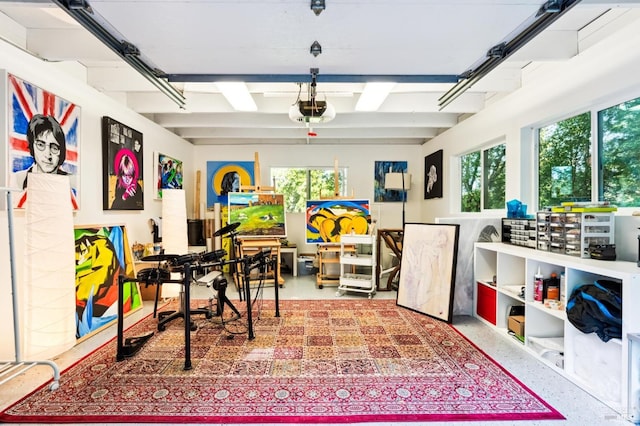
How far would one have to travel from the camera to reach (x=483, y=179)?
14.0 feet

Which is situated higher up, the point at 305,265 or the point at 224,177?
the point at 224,177

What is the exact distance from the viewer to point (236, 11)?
167 centimetres

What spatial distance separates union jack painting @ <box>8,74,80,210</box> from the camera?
236 centimetres

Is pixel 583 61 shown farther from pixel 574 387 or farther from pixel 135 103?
pixel 135 103

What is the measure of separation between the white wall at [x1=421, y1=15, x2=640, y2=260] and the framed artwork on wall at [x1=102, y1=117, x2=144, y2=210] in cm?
459

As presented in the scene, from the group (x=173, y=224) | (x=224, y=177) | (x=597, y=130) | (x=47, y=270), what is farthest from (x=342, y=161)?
(x=47, y=270)

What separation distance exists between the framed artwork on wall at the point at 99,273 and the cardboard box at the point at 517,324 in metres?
3.94

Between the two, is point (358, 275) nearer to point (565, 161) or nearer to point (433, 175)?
point (433, 175)

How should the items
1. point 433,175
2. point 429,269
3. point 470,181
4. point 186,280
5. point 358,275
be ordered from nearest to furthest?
1. point 186,280
2. point 429,269
3. point 358,275
4. point 470,181
5. point 433,175

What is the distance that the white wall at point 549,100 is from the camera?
2209mm

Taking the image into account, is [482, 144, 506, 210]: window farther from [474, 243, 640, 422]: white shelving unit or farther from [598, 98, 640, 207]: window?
[598, 98, 640, 207]: window

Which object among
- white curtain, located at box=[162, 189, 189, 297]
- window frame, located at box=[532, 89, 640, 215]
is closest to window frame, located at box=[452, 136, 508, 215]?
window frame, located at box=[532, 89, 640, 215]

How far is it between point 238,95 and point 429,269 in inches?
118

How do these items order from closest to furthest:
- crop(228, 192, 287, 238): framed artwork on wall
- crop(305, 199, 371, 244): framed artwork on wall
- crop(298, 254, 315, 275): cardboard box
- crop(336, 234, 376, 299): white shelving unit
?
crop(336, 234, 376, 299): white shelving unit, crop(228, 192, 287, 238): framed artwork on wall, crop(305, 199, 371, 244): framed artwork on wall, crop(298, 254, 315, 275): cardboard box
